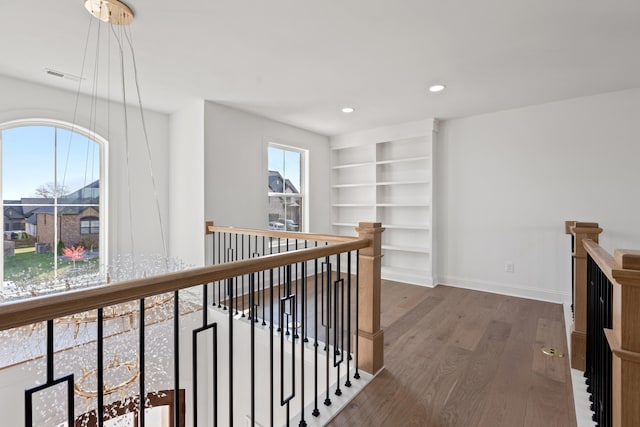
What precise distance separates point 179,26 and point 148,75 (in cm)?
101

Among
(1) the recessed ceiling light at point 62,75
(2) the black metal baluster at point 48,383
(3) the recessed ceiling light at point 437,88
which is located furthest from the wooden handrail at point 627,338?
(1) the recessed ceiling light at point 62,75

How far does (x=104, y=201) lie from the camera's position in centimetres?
364

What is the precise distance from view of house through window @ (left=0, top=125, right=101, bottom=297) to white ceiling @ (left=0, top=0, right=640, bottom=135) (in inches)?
25.8

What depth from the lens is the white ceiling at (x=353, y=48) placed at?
1.96m

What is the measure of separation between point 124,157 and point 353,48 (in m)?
3.03

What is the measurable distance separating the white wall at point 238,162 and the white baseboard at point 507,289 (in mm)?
2799

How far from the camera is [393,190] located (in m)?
4.96

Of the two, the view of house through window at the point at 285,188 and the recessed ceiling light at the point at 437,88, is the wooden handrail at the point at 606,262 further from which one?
the view of house through window at the point at 285,188

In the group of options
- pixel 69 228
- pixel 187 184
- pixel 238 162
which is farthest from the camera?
pixel 238 162

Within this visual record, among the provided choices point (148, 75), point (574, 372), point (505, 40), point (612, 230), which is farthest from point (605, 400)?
point (148, 75)

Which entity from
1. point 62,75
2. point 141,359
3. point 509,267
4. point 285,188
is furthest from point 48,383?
point 509,267

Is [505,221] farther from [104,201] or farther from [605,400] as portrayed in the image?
[104,201]

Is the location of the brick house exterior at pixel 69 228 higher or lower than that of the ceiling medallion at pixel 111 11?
lower

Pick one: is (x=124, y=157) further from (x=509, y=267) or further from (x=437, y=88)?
(x=509, y=267)
